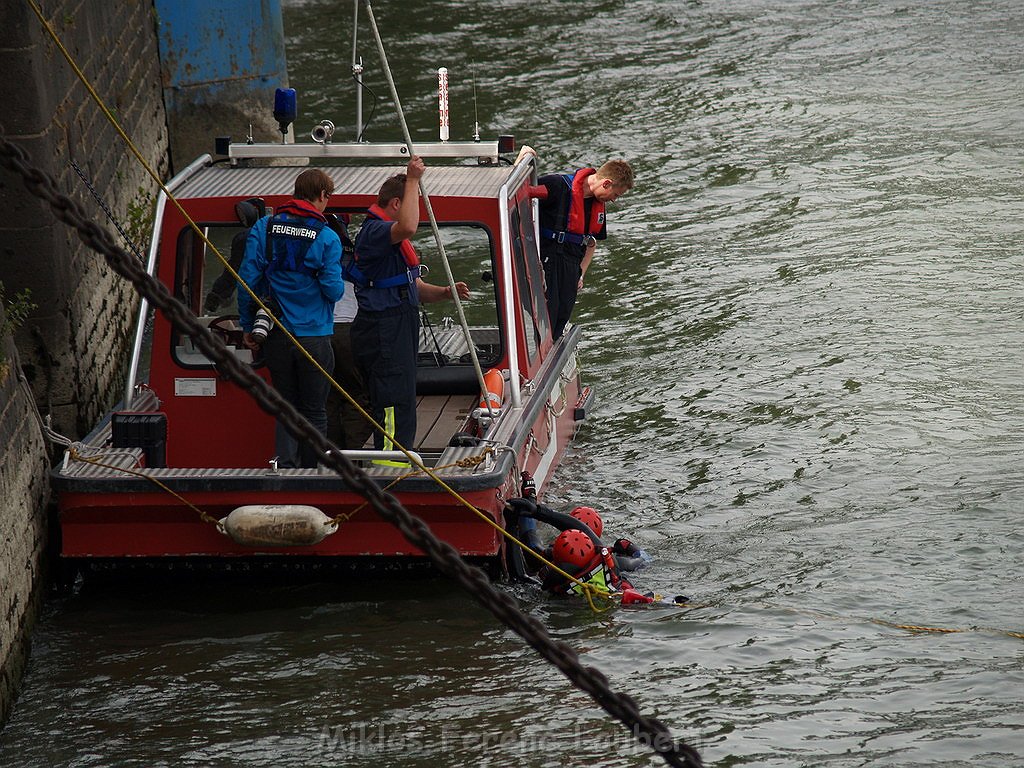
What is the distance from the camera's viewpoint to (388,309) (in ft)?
24.7

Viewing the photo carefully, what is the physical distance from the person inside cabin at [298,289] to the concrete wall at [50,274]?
1.20 m

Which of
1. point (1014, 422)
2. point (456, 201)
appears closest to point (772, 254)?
point (1014, 422)

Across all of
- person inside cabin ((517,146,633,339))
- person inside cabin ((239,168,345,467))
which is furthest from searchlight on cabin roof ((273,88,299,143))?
person inside cabin ((517,146,633,339))

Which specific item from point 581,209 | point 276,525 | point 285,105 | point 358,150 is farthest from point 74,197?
point 276,525

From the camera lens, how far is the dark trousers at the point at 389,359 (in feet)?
24.8

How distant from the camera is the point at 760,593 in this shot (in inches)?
302

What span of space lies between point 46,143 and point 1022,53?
14.6 meters

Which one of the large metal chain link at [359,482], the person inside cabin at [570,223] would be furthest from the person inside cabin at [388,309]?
the large metal chain link at [359,482]

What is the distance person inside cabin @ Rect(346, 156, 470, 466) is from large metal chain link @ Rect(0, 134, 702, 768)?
3079mm

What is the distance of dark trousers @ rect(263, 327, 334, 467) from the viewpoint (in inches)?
297

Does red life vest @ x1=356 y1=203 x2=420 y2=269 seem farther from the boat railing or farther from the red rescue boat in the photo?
the boat railing

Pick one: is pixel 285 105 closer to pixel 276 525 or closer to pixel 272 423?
pixel 272 423

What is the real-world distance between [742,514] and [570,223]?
213 centimetres

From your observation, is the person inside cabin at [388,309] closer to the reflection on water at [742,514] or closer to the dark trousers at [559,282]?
the reflection on water at [742,514]
